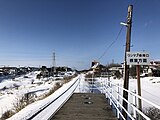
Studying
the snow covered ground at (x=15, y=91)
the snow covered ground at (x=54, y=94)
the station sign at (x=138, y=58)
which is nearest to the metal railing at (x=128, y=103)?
the station sign at (x=138, y=58)

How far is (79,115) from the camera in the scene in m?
7.64

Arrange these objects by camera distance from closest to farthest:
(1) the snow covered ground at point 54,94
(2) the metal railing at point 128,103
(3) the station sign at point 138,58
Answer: (2) the metal railing at point 128,103 → (3) the station sign at point 138,58 → (1) the snow covered ground at point 54,94

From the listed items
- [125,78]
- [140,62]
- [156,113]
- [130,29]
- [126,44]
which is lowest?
[156,113]

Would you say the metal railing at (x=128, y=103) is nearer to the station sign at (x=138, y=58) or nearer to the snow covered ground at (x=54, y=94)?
the station sign at (x=138, y=58)

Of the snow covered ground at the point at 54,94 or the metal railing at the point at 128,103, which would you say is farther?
the snow covered ground at the point at 54,94

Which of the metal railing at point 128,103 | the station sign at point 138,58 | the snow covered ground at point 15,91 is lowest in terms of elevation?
the snow covered ground at point 15,91

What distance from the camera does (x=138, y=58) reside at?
324 inches

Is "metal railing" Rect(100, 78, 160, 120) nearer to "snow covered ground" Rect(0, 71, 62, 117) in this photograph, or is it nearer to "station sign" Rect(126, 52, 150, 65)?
"station sign" Rect(126, 52, 150, 65)

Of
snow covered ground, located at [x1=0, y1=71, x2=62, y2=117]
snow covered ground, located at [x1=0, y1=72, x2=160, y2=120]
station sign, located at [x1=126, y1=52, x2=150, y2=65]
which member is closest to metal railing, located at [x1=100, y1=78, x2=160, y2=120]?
station sign, located at [x1=126, y1=52, x2=150, y2=65]

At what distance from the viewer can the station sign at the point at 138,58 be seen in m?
8.21

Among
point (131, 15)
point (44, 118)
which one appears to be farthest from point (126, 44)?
point (44, 118)

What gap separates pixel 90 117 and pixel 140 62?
289 centimetres

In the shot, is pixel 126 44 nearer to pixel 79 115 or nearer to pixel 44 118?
pixel 79 115

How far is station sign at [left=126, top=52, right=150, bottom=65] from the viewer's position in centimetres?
821
